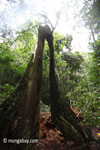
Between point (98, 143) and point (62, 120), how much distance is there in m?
1.19

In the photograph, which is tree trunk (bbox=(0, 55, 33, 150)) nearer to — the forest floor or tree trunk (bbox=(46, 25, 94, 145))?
the forest floor

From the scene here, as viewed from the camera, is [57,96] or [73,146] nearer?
[73,146]

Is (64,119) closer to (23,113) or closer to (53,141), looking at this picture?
(53,141)

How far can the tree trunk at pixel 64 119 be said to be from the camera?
2721 millimetres

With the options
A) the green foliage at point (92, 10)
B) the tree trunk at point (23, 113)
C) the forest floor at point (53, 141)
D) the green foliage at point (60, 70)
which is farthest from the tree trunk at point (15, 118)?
the green foliage at point (92, 10)

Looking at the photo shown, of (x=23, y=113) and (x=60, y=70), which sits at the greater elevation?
(x=60, y=70)

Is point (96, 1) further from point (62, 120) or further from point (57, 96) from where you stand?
point (62, 120)

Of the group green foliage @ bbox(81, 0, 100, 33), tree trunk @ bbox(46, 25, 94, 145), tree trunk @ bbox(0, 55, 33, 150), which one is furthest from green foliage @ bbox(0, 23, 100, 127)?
tree trunk @ bbox(0, 55, 33, 150)

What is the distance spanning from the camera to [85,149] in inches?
93.9

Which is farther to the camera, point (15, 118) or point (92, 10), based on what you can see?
point (92, 10)

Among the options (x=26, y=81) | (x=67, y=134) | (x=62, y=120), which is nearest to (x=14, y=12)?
(x=26, y=81)

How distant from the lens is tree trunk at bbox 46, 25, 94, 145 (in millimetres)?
2721

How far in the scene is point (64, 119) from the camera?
119 inches

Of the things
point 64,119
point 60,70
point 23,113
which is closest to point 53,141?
→ point 64,119
